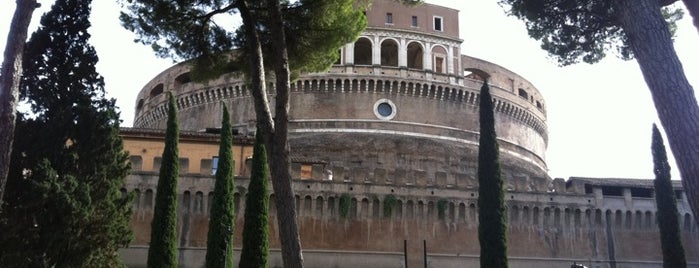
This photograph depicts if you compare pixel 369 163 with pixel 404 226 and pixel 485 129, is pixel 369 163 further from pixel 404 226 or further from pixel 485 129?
pixel 485 129

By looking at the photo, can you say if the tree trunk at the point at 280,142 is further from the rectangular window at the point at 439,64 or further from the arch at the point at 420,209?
the rectangular window at the point at 439,64

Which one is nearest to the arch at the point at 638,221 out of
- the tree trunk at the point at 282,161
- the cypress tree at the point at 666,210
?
the cypress tree at the point at 666,210

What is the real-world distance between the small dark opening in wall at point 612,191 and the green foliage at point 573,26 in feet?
46.3

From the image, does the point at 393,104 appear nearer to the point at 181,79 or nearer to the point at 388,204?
the point at 388,204

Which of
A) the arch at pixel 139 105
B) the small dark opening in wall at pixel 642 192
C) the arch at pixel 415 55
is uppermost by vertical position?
the arch at pixel 415 55

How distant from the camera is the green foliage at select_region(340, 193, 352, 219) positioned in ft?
70.0

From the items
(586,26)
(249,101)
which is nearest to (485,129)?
(586,26)

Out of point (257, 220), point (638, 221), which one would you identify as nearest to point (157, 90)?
point (257, 220)

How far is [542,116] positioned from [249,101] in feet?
45.7

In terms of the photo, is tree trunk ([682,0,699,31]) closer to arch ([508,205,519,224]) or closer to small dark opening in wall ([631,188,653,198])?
arch ([508,205,519,224])

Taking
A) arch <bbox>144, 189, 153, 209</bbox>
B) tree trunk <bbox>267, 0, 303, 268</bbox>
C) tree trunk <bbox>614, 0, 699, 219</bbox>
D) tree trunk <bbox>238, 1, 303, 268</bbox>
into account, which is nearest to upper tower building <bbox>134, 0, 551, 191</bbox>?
arch <bbox>144, 189, 153, 209</bbox>

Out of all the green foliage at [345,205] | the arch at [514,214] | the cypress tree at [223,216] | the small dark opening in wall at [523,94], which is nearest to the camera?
the cypress tree at [223,216]

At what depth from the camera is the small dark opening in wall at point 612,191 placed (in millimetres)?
23797

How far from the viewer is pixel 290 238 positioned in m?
8.11
